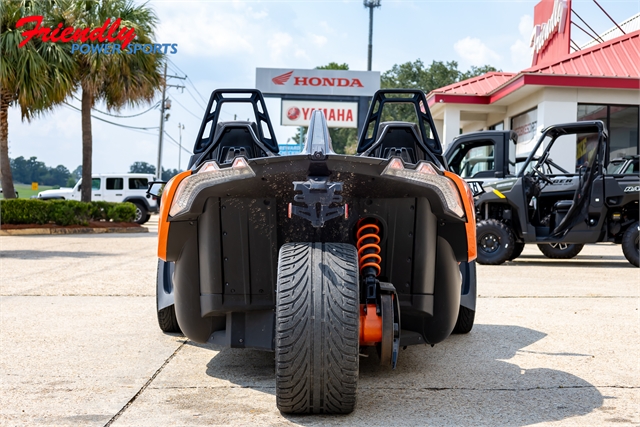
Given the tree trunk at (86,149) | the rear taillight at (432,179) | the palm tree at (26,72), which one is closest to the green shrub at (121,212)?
the tree trunk at (86,149)

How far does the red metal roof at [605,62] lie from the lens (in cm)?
1813

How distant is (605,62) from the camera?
1867 cm

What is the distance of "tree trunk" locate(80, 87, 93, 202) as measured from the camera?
72.3 ft

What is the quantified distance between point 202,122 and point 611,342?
318 centimetres

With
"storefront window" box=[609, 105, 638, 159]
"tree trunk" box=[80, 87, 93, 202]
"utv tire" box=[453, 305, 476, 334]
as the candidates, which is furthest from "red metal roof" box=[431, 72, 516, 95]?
"utv tire" box=[453, 305, 476, 334]

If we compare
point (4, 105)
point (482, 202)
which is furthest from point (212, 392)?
point (4, 105)

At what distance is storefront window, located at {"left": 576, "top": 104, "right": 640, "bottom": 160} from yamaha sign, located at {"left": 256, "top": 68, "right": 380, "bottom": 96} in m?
14.2

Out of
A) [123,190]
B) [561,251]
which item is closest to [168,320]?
[561,251]

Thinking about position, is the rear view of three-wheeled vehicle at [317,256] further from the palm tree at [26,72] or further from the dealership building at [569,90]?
the palm tree at [26,72]

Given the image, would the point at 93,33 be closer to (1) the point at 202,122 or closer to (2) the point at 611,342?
(1) the point at 202,122

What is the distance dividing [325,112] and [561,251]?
19641 millimetres

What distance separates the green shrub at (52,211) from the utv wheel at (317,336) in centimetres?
1686

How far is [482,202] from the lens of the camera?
439 inches

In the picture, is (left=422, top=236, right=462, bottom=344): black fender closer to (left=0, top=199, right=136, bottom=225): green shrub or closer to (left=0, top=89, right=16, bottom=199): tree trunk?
(left=0, top=199, right=136, bottom=225): green shrub
